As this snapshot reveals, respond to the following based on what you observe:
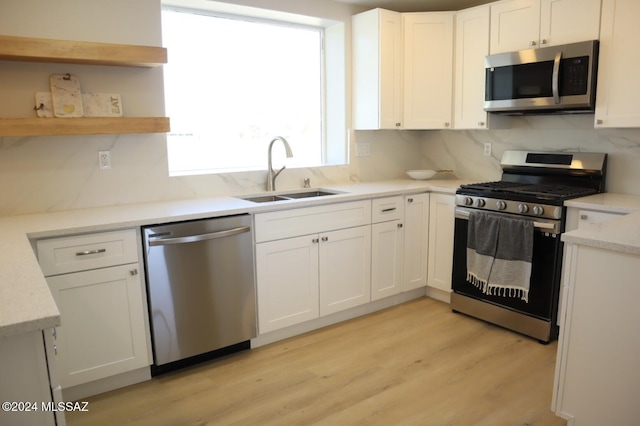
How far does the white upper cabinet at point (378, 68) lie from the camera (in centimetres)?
372

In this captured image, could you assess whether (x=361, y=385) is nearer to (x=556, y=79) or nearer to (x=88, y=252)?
(x=88, y=252)

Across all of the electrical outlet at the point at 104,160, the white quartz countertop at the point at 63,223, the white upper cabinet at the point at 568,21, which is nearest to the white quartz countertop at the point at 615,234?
the white upper cabinet at the point at 568,21

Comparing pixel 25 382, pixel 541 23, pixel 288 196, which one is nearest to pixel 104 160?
pixel 288 196

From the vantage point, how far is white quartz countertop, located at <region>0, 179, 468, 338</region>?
1.19 metres

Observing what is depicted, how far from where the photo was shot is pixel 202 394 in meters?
2.49

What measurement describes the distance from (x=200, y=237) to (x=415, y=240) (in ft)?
5.95

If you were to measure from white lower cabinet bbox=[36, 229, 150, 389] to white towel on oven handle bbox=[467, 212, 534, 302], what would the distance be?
2195 millimetres

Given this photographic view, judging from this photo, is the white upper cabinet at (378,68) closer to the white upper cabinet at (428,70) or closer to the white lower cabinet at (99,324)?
the white upper cabinet at (428,70)

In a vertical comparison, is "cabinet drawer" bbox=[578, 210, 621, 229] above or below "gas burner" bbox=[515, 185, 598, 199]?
below

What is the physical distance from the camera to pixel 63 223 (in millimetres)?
2400

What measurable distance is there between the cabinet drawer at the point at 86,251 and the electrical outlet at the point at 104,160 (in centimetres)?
65

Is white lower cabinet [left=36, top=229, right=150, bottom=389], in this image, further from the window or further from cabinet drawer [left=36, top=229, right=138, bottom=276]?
the window

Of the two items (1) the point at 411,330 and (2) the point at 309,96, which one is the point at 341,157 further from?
(1) the point at 411,330

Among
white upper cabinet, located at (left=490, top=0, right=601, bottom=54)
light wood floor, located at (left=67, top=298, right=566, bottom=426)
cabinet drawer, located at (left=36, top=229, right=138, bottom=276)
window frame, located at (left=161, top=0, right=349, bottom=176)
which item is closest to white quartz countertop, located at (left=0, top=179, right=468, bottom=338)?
cabinet drawer, located at (left=36, top=229, right=138, bottom=276)
